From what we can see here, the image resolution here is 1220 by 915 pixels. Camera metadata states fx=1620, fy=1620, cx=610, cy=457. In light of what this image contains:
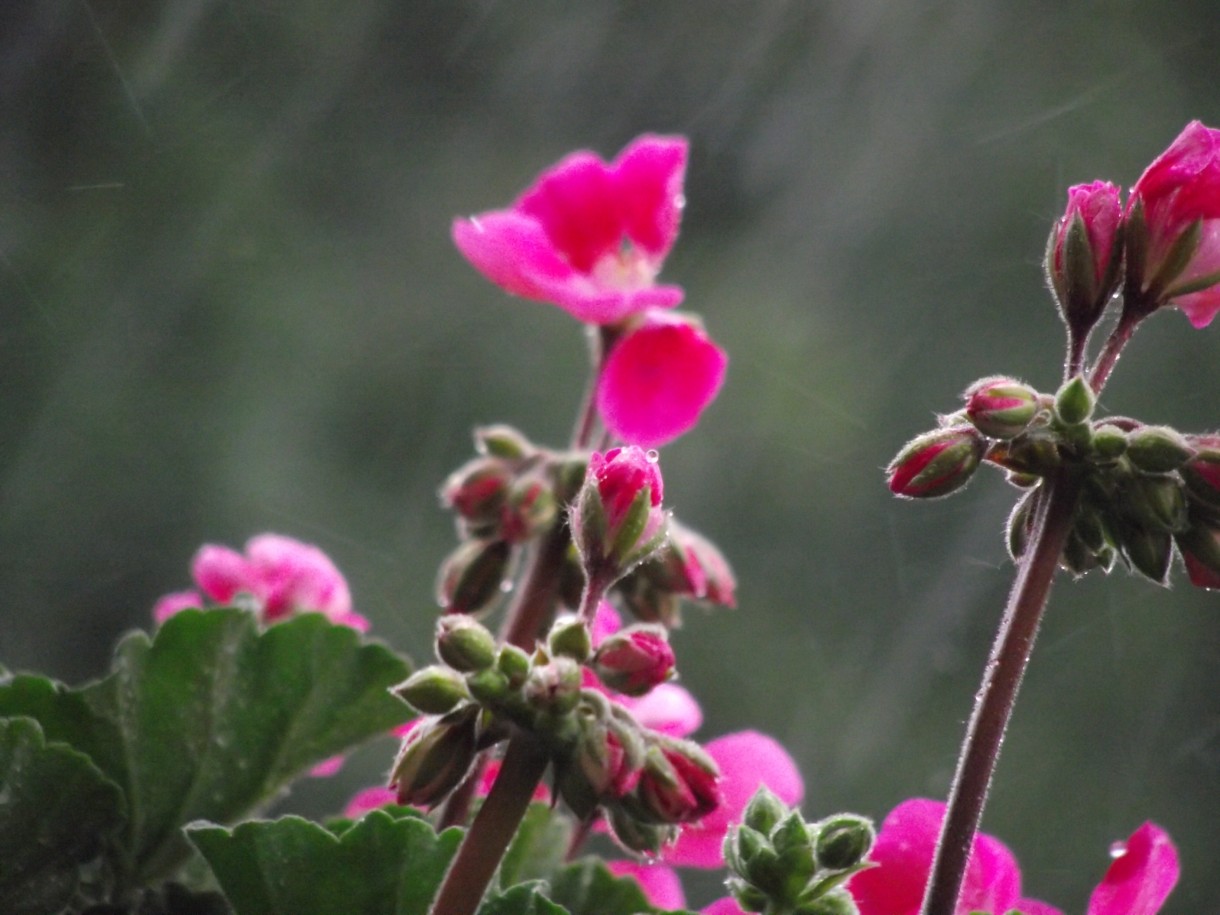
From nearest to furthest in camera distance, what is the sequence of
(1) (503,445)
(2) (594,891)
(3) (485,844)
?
(3) (485,844), (2) (594,891), (1) (503,445)

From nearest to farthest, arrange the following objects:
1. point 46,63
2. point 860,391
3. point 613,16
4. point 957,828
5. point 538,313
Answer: point 957,828 < point 46,63 < point 860,391 < point 538,313 < point 613,16

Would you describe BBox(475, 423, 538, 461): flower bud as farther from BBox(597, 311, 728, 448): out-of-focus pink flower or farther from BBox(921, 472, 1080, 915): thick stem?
BBox(921, 472, 1080, 915): thick stem

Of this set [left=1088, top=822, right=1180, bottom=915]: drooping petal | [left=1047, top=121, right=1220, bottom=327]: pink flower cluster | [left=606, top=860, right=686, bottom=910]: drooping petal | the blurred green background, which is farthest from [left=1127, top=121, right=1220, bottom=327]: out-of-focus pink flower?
the blurred green background

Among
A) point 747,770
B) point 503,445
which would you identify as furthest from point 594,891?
point 503,445

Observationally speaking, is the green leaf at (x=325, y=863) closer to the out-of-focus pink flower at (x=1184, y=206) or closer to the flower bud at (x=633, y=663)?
the flower bud at (x=633, y=663)

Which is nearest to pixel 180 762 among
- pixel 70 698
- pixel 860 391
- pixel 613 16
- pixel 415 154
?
pixel 70 698

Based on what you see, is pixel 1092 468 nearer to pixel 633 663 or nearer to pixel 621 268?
pixel 633 663

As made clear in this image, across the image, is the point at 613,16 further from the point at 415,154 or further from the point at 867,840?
the point at 867,840

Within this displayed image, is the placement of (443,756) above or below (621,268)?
below
